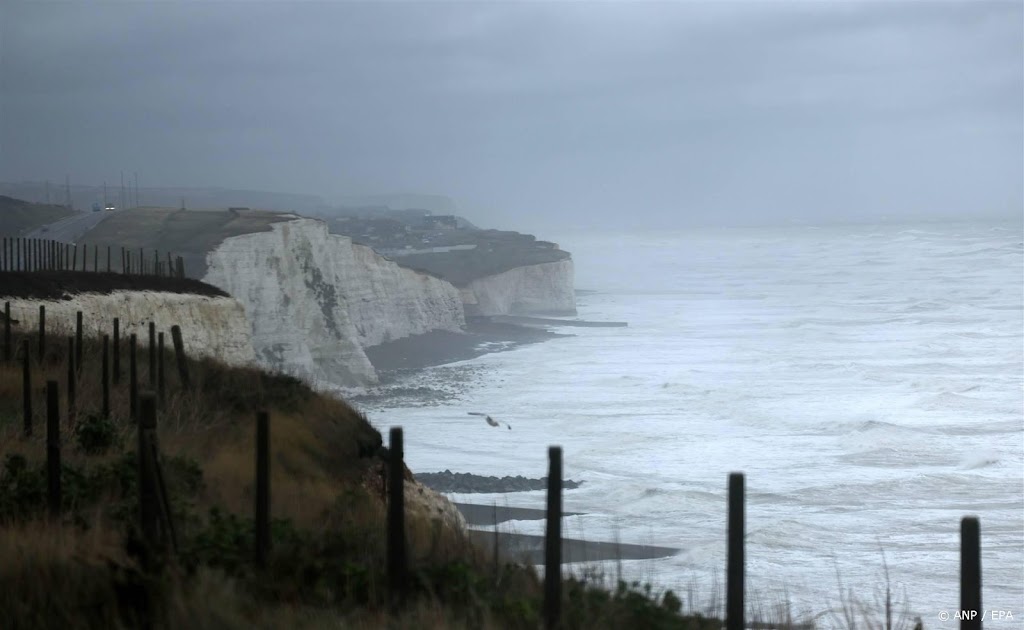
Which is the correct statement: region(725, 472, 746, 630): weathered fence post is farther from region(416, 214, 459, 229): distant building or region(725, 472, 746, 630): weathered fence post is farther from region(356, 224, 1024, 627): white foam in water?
region(416, 214, 459, 229): distant building

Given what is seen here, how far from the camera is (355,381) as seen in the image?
45.9m

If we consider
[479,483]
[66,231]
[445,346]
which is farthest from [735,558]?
[66,231]

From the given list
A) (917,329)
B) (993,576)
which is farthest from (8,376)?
(917,329)

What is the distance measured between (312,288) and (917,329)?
34.2 metres

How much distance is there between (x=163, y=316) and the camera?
27797 mm

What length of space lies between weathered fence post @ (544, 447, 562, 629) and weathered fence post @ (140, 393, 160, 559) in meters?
1.65

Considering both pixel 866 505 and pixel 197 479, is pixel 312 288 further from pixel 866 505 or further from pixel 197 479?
pixel 197 479

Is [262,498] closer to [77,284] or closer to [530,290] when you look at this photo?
[77,284]

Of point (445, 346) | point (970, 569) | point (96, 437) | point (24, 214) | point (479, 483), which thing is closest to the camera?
point (970, 569)

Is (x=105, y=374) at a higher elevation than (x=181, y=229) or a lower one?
lower

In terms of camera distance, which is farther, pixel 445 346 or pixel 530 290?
pixel 530 290

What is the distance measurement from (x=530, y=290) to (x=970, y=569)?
270 feet

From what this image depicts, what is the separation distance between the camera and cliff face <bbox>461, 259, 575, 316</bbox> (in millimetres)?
82375

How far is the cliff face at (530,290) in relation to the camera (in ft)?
270
